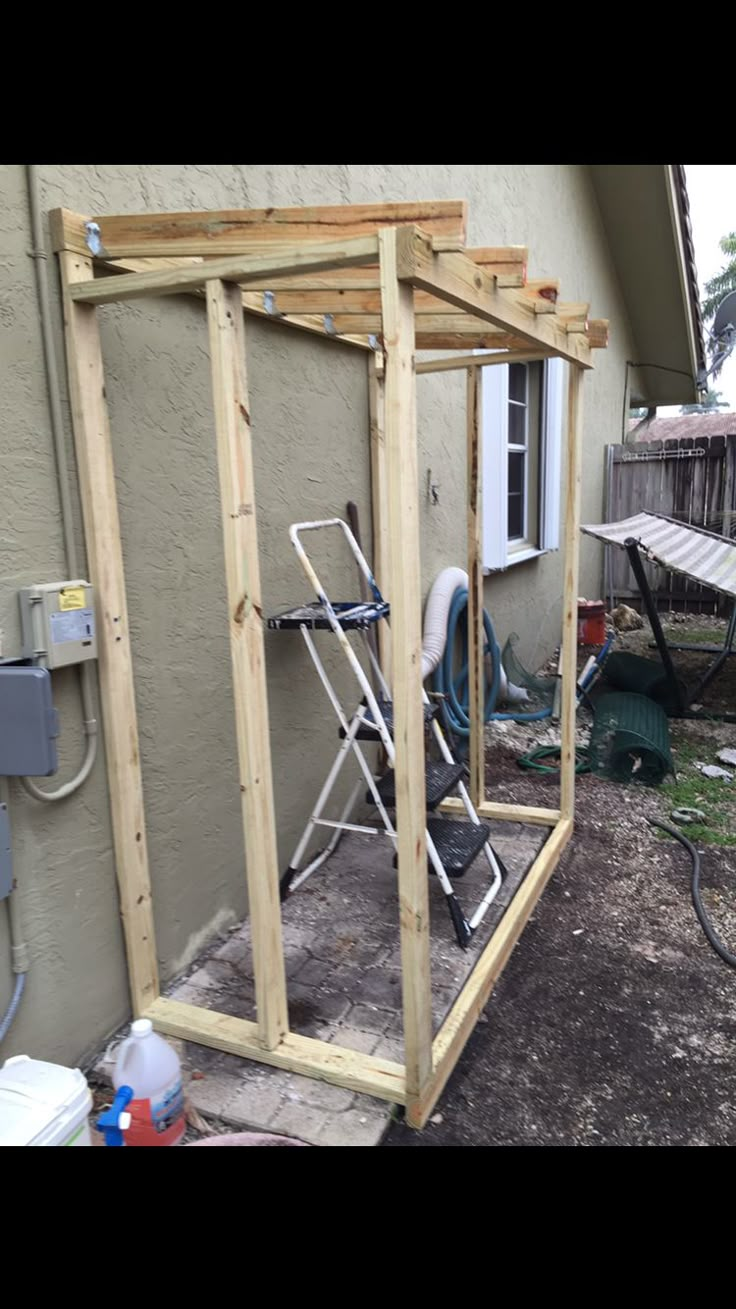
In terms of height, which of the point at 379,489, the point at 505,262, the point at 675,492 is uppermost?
the point at 505,262

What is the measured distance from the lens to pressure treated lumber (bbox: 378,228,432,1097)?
1.87 metres

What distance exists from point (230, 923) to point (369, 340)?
2.65m

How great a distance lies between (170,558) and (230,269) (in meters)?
0.98

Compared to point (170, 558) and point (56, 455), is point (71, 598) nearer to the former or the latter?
point (56, 455)

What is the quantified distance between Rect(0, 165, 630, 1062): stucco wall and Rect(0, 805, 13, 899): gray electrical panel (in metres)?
0.11

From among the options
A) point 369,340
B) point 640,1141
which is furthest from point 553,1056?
point 369,340

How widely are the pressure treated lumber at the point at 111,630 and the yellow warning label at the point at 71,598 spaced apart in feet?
0.31

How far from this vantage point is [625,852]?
394 cm

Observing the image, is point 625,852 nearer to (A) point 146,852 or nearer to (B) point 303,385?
(A) point 146,852

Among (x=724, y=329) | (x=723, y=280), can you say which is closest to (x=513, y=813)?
(x=724, y=329)

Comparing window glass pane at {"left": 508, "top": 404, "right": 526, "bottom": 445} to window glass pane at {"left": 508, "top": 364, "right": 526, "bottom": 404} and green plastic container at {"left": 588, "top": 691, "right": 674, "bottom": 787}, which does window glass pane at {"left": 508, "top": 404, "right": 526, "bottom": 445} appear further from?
green plastic container at {"left": 588, "top": 691, "right": 674, "bottom": 787}

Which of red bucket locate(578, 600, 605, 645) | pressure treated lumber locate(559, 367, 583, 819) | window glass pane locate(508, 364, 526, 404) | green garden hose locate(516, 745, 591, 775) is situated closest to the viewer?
pressure treated lumber locate(559, 367, 583, 819)

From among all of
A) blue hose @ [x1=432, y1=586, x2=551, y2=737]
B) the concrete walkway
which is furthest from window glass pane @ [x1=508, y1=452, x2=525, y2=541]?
the concrete walkway

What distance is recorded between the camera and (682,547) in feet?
19.4
